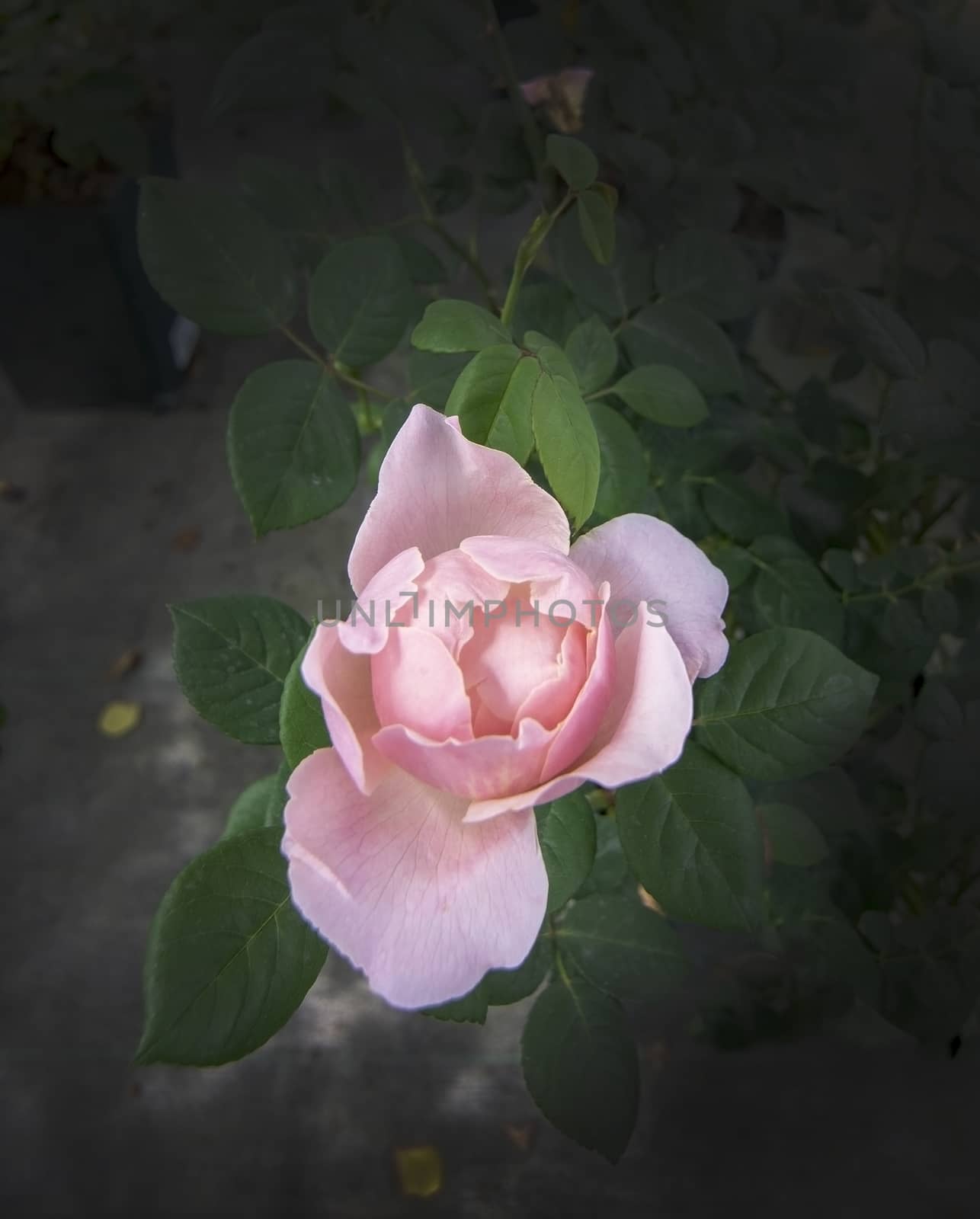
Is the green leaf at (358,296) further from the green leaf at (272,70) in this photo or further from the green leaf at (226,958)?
the green leaf at (226,958)

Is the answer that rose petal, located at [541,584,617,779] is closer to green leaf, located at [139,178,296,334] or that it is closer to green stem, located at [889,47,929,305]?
green leaf, located at [139,178,296,334]

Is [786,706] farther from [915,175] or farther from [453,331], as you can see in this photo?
[915,175]

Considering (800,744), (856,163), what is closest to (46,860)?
(800,744)

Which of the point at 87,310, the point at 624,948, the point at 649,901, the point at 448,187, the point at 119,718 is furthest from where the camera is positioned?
the point at 87,310

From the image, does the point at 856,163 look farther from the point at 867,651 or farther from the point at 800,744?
the point at 800,744

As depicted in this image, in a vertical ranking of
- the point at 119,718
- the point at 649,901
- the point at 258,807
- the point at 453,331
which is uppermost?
the point at 453,331

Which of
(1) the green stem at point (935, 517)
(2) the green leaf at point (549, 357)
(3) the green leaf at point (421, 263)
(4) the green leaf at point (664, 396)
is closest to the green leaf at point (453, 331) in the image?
(2) the green leaf at point (549, 357)

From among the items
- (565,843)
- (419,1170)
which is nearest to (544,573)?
(565,843)

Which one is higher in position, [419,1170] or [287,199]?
[287,199]
